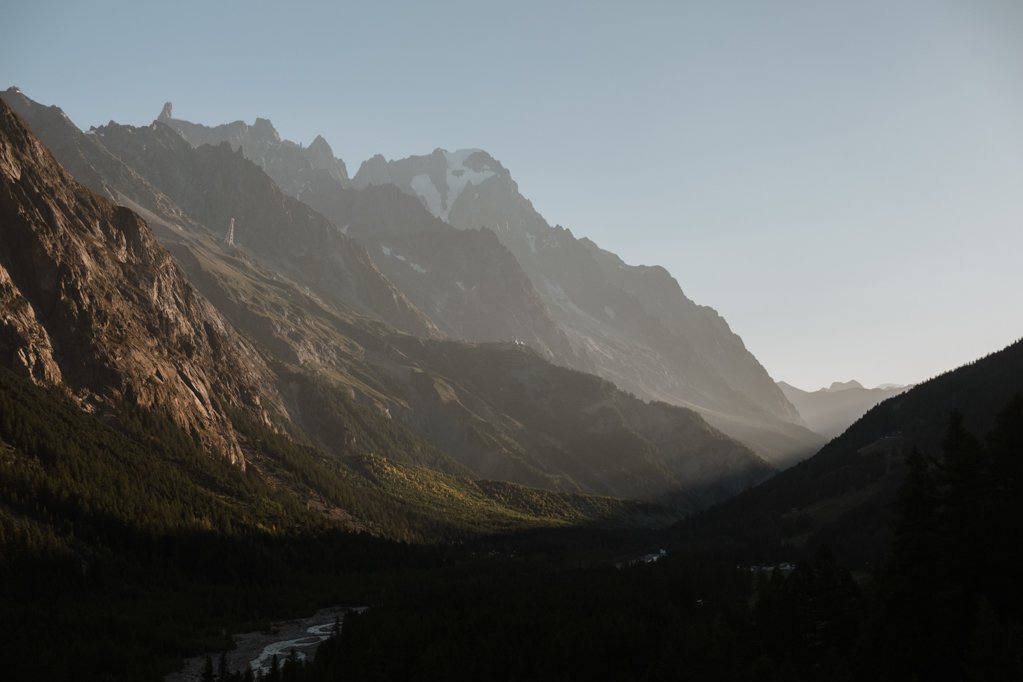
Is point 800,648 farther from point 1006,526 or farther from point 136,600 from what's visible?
point 136,600

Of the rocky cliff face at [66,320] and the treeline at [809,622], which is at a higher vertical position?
the rocky cliff face at [66,320]

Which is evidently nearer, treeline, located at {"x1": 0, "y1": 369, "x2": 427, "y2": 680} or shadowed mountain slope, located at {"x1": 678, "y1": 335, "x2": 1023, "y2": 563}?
treeline, located at {"x1": 0, "y1": 369, "x2": 427, "y2": 680}

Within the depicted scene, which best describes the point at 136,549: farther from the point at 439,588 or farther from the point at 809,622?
the point at 809,622

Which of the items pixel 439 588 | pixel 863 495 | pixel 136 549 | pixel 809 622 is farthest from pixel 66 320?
pixel 863 495

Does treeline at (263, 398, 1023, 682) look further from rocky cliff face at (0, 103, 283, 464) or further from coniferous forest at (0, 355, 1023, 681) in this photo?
rocky cliff face at (0, 103, 283, 464)

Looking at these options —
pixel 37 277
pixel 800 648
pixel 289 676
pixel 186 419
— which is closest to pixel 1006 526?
pixel 800 648

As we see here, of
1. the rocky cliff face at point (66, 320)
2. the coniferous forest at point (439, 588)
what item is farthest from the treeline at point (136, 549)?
the rocky cliff face at point (66, 320)

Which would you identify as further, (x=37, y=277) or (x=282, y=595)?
(x=37, y=277)

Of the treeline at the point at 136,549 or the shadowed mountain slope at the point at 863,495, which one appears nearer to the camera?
the treeline at the point at 136,549

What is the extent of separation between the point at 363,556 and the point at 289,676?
87104mm

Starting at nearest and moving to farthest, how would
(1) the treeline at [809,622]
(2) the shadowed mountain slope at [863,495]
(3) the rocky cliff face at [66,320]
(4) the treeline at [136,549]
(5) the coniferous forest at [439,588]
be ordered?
(1) the treeline at [809,622] < (5) the coniferous forest at [439,588] < (4) the treeline at [136,549] < (3) the rocky cliff face at [66,320] < (2) the shadowed mountain slope at [863,495]

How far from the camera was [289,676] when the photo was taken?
266 ft

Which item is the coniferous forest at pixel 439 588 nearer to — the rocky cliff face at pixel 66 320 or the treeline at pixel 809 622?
the treeline at pixel 809 622

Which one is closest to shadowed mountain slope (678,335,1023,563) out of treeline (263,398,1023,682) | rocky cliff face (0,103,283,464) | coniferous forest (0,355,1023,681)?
coniferous forest (0,355,1023,681)
